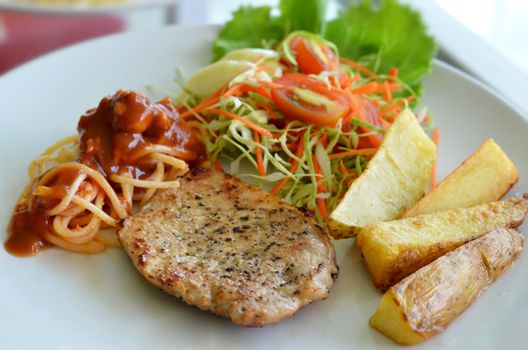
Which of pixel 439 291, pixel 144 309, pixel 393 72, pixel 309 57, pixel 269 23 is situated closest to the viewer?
pixel 439 291

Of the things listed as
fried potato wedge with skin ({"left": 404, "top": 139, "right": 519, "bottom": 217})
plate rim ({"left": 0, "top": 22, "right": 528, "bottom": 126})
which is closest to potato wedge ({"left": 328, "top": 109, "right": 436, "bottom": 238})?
fried potato wedge with skin ({"left": 404, "top": 139, "right": 519, "bottom": 217})

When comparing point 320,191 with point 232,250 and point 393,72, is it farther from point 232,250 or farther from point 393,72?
point 393,72

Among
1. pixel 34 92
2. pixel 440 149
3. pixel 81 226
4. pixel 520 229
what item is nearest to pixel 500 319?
pixel 520 229

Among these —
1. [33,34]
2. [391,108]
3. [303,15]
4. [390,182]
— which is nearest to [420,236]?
[390,182]

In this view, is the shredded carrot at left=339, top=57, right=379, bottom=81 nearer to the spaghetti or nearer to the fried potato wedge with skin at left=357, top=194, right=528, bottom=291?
the spaghetti

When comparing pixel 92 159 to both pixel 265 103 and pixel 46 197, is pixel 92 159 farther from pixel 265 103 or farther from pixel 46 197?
pixel 265 103
